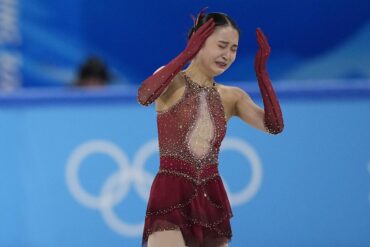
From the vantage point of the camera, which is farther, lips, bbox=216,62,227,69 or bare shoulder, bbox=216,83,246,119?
bare shoulder, bbox=216,83,246,119

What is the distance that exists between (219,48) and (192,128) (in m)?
0.37

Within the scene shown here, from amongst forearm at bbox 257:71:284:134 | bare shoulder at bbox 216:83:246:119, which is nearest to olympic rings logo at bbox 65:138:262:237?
bare shoulder at bbox 216:83:246:119

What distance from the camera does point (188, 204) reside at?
3.59 metres

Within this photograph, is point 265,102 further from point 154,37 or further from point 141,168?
point 154,37

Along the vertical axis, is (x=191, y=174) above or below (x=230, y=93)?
below

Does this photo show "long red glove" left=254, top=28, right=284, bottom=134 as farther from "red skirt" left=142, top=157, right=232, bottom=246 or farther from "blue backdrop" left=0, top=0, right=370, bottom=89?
"blue backdrop" left=0, top=0, right=370, bottom=89

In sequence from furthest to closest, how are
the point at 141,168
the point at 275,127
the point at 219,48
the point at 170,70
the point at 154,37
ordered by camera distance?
the point at 154,37
the point at 141,168
the point at 275,127
the point at 219,48
the point at 170,70

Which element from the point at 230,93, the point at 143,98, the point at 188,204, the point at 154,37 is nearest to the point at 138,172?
the point at 230,93

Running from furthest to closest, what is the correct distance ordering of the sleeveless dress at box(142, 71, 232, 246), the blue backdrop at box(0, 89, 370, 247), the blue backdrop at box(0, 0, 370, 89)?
the blue backdrop at box(0, 0, 370, 89) → the blue backdrop at box(0, 89, 370, 247) → the sleeveless dress at box(142, 71, 232, 246)

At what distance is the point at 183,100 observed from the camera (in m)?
3.63

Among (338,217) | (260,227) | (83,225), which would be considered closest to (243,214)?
(260,227)

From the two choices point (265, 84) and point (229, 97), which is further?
point (229, 97)

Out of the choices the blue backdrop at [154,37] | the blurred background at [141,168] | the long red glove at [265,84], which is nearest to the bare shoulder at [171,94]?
the long red glove at [265,84]

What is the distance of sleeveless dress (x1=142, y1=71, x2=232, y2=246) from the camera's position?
3572mm
